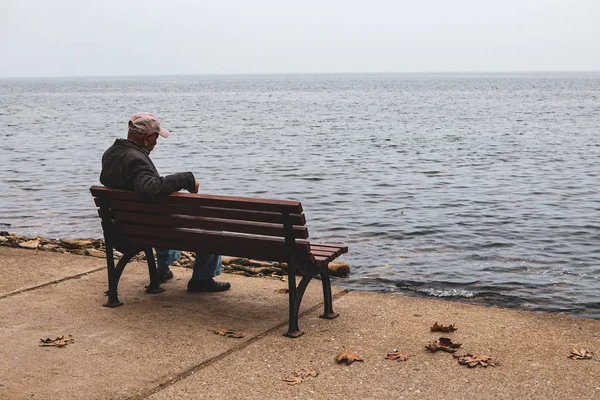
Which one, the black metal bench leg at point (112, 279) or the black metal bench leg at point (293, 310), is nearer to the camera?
the black metal bench leg at point (293, 310)

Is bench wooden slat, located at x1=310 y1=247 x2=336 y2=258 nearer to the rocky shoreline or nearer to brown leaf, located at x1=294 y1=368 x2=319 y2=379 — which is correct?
brown leaf, located at x1=294 y1=368 x2=319 y2=379

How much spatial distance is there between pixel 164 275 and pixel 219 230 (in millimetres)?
1580

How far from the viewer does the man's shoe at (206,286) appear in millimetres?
6906

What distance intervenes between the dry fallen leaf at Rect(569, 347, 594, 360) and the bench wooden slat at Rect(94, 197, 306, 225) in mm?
2083

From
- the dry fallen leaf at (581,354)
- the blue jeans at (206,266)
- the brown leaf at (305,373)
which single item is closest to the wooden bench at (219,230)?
the blue jeans at (206,266)

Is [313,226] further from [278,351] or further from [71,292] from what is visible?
[278,351]

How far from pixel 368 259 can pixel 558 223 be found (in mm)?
4984

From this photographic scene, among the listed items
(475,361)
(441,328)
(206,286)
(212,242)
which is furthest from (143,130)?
(475,361)

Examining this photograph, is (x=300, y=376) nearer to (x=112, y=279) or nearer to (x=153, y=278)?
(x=112, y=279)

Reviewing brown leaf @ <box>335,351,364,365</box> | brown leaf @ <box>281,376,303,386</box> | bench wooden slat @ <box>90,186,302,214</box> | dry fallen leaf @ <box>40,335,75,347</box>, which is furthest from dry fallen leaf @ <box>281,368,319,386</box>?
dry fallen leaf @ <box>40,335,75,347</box>

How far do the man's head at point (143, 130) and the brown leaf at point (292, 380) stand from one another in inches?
95.2

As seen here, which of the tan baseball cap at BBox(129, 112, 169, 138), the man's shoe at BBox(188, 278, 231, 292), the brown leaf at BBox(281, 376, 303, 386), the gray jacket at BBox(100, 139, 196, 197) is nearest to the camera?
the brown leaf at BBox(281, 376, 303, 386)

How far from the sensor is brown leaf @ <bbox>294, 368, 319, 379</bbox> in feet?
16.1

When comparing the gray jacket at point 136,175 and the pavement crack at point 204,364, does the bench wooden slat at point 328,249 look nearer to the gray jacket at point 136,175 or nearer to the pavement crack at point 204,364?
the pavement crack at point 204,364
